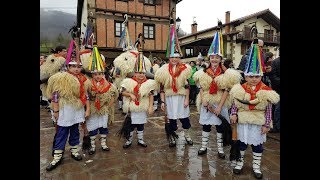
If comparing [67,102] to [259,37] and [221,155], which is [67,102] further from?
[259,37]

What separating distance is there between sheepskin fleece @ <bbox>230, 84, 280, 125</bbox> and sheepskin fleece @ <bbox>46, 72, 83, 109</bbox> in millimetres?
2644

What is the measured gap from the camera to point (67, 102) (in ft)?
13.5

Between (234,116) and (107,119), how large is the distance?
8.25ft

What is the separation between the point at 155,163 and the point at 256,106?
1.99 m

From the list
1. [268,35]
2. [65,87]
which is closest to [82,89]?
[65,87]

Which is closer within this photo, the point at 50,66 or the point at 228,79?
the point at 228,79

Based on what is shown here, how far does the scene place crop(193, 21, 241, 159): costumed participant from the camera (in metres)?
4.20

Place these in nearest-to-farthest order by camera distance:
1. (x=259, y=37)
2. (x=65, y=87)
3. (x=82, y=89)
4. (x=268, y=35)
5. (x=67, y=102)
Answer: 1. (x=65, y=87)
2. (x=67, y=102)
3. (x=82, y=89)
4. (x=259, y=37)
5. (x=268, y=35)

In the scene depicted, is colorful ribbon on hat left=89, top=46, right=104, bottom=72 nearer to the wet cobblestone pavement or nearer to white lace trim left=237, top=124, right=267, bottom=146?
the wet cobblestone pavement
